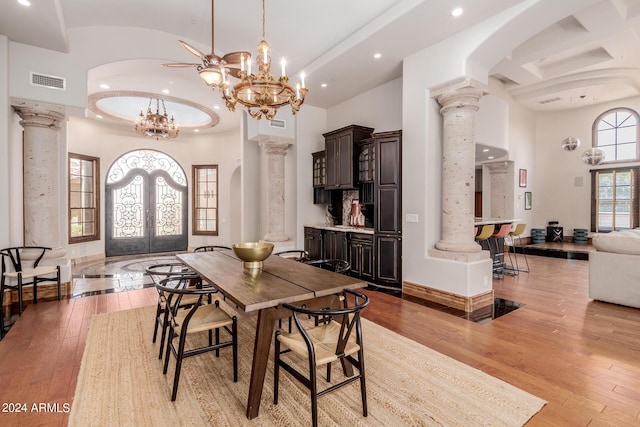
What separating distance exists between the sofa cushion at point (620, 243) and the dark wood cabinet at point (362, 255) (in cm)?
304

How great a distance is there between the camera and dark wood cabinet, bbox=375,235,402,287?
16.2 feet

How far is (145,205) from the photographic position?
29.6 ft

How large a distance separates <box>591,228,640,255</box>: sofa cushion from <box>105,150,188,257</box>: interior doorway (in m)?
9.42

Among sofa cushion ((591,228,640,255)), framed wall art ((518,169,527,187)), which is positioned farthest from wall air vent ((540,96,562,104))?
sofa cushion ((591,228,640,255))

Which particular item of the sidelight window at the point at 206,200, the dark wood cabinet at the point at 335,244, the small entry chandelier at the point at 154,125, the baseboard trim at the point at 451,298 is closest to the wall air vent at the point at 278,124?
the dark wood cabinet at the point at 335,244

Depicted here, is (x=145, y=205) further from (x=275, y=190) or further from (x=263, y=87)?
(x=263, y=87)

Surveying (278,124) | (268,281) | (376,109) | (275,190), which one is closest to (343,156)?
(376,109)

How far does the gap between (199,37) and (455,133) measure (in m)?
4.05

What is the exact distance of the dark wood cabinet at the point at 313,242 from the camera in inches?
250

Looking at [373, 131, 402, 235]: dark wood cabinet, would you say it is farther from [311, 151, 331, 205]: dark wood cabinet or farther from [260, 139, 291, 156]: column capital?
[260, 139, 291, 156]: column capital

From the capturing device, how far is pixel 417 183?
4582mm

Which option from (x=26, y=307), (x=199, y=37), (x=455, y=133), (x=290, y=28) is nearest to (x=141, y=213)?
(x=26, y=307)

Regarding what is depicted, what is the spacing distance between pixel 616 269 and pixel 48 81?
7778mm

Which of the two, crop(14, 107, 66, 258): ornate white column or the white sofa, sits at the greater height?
crop(14, 107, 66, 258): ornate white column
